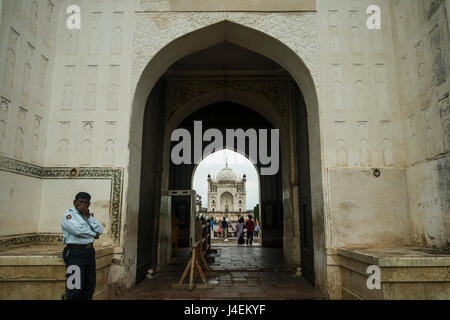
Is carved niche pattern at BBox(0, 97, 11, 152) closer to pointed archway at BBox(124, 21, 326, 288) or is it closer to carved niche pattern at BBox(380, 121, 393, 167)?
pointed archway at BBox(124, 21, 326, 288)

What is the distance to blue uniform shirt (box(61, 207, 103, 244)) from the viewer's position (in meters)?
2.73

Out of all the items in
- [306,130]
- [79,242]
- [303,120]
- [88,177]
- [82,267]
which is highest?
[303,120]

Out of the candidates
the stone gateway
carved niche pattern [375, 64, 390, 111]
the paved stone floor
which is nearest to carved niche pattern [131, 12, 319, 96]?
the stone gateway

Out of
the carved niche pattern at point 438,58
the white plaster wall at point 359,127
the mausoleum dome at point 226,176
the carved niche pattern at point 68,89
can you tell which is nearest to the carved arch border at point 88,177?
the carved niche pattern at point 68,89

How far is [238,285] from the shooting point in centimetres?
477

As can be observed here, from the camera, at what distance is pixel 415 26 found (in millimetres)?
4020

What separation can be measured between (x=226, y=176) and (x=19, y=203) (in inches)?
1311

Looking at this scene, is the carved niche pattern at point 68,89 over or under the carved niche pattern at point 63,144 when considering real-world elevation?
over

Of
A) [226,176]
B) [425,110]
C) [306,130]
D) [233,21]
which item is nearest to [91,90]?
[233,21]

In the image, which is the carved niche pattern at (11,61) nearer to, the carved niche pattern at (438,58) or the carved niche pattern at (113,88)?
the carved niche pattern at (113,88)

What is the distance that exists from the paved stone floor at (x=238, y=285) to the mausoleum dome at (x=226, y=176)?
98.6 feet

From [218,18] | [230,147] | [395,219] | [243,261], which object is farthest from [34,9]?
[230,147]

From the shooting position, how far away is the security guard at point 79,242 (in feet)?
9.02

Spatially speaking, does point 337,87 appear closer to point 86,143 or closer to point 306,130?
point 306,130
